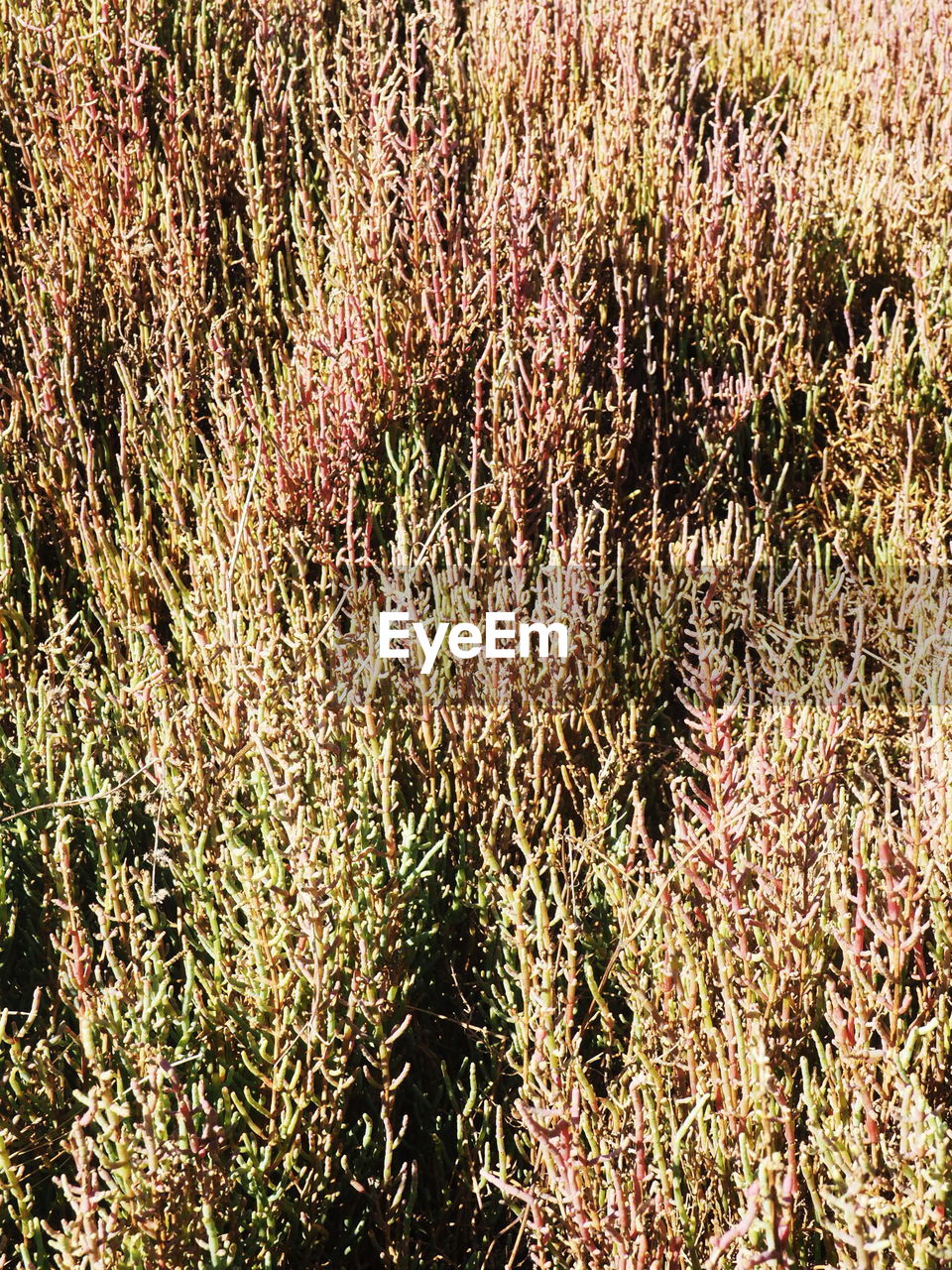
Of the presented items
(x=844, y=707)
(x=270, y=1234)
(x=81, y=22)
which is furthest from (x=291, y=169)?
(x=270, y=1234)

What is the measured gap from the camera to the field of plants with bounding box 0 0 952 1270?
157 cm

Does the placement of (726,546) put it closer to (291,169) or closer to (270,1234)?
(270,1234)

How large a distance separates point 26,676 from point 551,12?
2940 mm

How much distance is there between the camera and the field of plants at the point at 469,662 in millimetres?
1570

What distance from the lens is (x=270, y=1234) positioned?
62.1 inches

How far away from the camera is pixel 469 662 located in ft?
7.41
